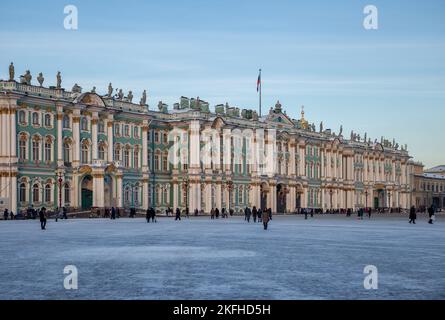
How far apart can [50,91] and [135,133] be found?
557 inches

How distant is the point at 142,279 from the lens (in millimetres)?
16156

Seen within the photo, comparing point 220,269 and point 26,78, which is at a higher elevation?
point 26,78

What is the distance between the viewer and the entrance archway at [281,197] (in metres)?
99.4

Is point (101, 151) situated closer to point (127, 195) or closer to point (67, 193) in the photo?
point (127, 195)

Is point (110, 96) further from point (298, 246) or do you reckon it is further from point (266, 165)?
point (298, 246)

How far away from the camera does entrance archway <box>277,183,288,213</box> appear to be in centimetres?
9938

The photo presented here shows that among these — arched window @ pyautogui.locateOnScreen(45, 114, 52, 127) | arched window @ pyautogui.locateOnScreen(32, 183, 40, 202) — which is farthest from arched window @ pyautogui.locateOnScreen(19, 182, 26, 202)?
arched window @ pyautogui.locateOnScreen(45, 114, 52, 127)

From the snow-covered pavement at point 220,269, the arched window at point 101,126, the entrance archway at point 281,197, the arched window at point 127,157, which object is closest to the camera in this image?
the snow-covered pavement at point 220,269

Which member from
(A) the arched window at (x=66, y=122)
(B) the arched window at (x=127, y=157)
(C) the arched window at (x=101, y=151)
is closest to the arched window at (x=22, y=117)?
(A) the arched window at (x=66, y=122)

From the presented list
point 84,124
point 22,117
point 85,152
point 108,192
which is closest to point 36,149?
point 22,117

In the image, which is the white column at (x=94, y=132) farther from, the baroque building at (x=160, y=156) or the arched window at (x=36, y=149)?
the arched window at (x=36, y=149)

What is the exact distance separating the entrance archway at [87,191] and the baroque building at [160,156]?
10 centimetres

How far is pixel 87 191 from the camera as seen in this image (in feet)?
231

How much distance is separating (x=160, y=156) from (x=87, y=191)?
570 inches
